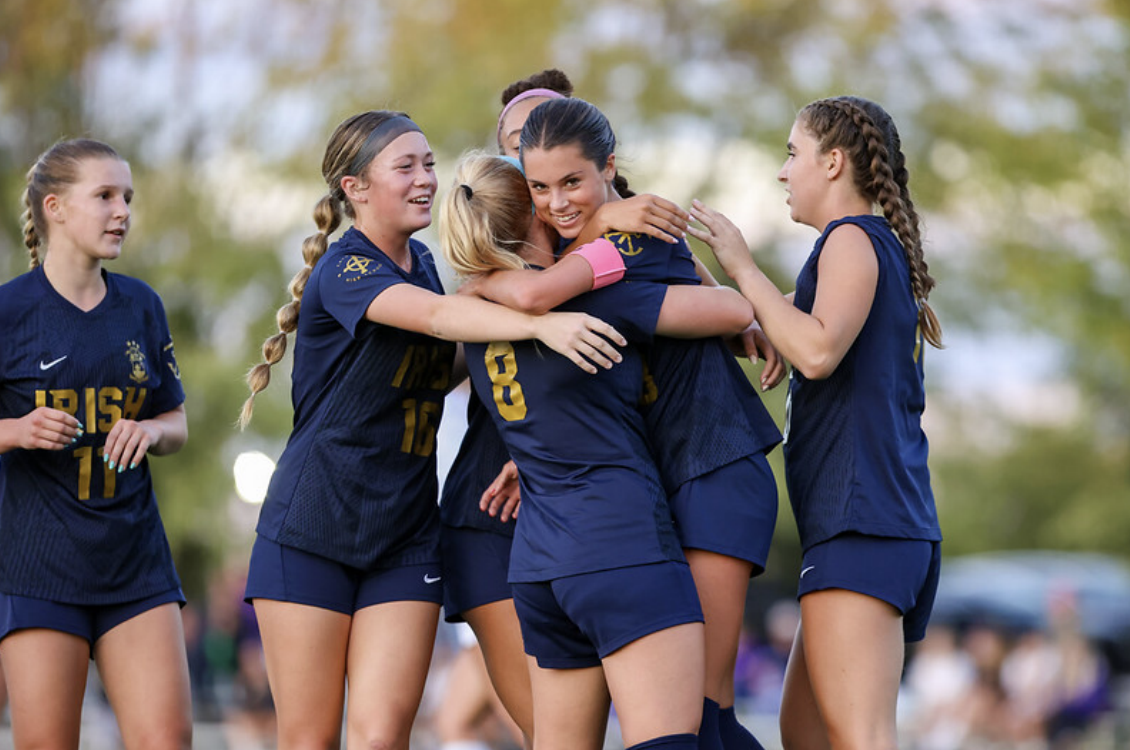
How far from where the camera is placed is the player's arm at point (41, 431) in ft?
13.6

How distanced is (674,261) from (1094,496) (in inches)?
1029

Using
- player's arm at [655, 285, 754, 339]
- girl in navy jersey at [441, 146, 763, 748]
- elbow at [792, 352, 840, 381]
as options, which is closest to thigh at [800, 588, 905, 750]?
girl in navy jersey at [441, 146, 763, 748]

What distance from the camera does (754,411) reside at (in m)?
3.74

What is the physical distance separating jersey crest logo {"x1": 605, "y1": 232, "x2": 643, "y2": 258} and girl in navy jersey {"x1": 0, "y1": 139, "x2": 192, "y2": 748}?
1.73 m

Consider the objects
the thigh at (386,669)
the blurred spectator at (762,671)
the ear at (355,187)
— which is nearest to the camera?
the thigh at (386,669)

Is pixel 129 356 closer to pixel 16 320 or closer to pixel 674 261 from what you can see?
pixel 16 320

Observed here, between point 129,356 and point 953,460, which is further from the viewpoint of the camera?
point 953,460

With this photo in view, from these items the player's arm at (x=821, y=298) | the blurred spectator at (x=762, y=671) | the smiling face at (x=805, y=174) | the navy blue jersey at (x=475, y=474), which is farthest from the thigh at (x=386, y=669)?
the blurred spectator at (x=762, y=671)

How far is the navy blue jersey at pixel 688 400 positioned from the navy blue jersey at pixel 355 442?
2.58 ft

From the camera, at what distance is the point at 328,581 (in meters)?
4.00

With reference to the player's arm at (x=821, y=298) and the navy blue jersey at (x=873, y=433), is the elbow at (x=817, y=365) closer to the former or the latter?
the player's arm at (x=821, y=298)

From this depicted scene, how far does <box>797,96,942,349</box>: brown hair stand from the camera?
386 centimetres

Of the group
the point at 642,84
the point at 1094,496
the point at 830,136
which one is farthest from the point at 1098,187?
the point at 1094,496

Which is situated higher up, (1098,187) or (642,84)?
(642,84)
